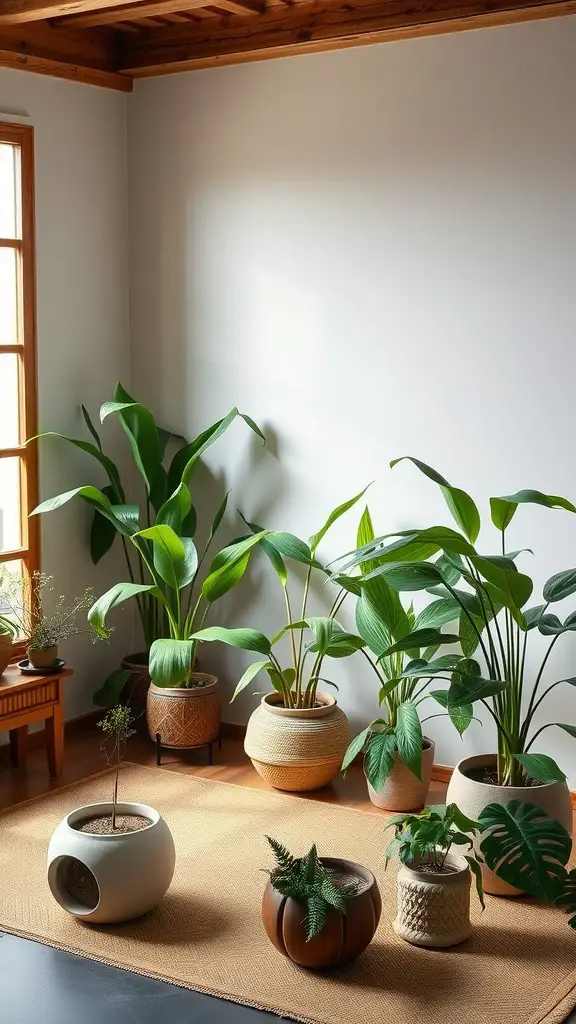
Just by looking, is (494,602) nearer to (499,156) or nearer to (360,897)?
(360,897)

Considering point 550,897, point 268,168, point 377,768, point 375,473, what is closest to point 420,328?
point 375,473

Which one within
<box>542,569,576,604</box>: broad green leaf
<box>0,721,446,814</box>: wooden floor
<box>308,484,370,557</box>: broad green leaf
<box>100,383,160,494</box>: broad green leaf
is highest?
<box>100,383,160,494</box>: broad green leaf

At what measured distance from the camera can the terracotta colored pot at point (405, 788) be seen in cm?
409

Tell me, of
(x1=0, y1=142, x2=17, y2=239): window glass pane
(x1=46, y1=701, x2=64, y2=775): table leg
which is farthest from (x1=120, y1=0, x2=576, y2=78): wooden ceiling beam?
(x1=46, y1=701, x2=64, y2=775): table leg

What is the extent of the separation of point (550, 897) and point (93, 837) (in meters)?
1.19

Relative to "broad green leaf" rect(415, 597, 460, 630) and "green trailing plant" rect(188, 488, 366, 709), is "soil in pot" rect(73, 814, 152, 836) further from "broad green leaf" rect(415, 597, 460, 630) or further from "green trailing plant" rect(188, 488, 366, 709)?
"broad green leaf" rect(415, 597, 460, 630)

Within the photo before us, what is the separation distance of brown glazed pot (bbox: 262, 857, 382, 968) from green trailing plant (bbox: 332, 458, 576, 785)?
621mm

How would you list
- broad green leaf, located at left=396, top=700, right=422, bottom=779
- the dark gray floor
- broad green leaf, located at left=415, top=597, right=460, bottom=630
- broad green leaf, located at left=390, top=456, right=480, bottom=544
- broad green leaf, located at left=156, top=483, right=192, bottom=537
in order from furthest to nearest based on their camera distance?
1. broad green leaf, located at left=156, top=483, right=192, bottom=537
2. broad green leaf, located at left=415, top=597, right=460, bottom=630
3. broad green leaf, located at left=396, top=700, right=422, bottom=779
4. broad green leaf, located at left=390, top=456, right=480, bottom=544
5. the dark gray floor

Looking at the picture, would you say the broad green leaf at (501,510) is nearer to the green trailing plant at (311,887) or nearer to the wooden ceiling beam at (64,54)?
the green trailing plant at (311,887)

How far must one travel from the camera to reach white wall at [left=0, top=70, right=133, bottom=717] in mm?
4664

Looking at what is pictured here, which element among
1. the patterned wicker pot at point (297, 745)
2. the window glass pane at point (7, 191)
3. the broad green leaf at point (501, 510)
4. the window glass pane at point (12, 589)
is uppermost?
the window glass pane at point (7, 191)

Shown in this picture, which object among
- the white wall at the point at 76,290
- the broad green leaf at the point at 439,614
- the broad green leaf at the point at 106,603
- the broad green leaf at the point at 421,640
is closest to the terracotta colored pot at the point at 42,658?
the broad green leaf at the point at 106,603

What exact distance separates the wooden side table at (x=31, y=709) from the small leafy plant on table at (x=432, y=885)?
1.64m

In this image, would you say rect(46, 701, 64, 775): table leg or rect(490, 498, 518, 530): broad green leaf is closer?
rect(490, 498, 518, 530): broad green leaf
